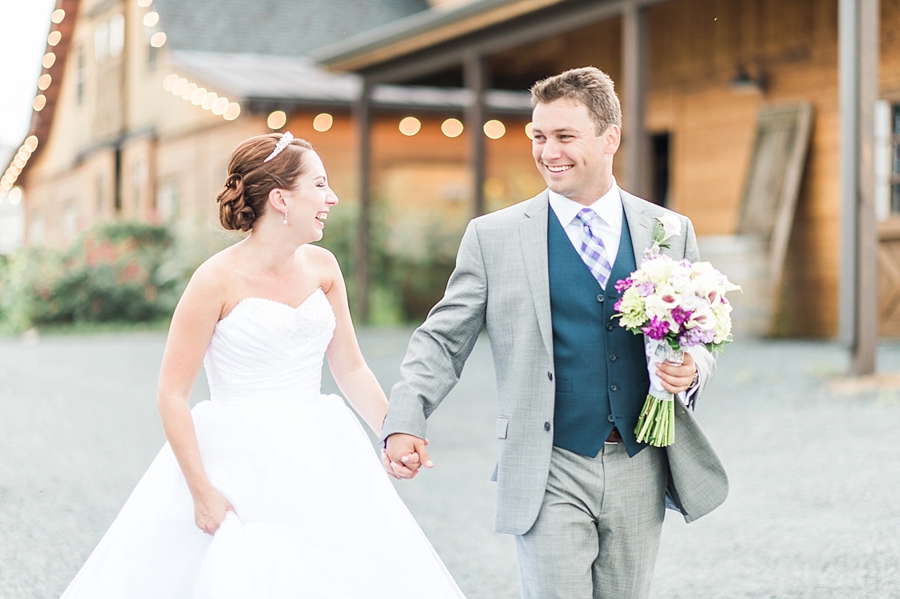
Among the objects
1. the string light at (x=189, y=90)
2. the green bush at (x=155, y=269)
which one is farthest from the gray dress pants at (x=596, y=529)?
the string light at (x=189, y=90)

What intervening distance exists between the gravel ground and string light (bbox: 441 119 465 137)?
9.97 m

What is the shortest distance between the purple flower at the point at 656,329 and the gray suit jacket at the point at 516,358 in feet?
0.60

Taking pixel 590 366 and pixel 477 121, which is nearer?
pixel 590 366

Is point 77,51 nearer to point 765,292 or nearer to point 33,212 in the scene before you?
point 33,212

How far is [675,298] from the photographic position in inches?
108

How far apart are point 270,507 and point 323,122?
17857 mm

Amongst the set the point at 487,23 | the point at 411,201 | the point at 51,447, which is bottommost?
the point at 51,447

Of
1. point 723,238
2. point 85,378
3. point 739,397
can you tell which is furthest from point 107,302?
point 739,397

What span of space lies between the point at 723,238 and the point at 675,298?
36.2ft

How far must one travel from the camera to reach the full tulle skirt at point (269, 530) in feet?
9.87

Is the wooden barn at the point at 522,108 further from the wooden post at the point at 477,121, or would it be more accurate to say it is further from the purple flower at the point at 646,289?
the purple flower at the point at 646,289

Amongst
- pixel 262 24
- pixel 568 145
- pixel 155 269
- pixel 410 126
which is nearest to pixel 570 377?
pixel 568 145

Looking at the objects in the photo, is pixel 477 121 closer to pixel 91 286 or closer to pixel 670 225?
pixel 91 286

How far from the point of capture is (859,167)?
29.8ft
